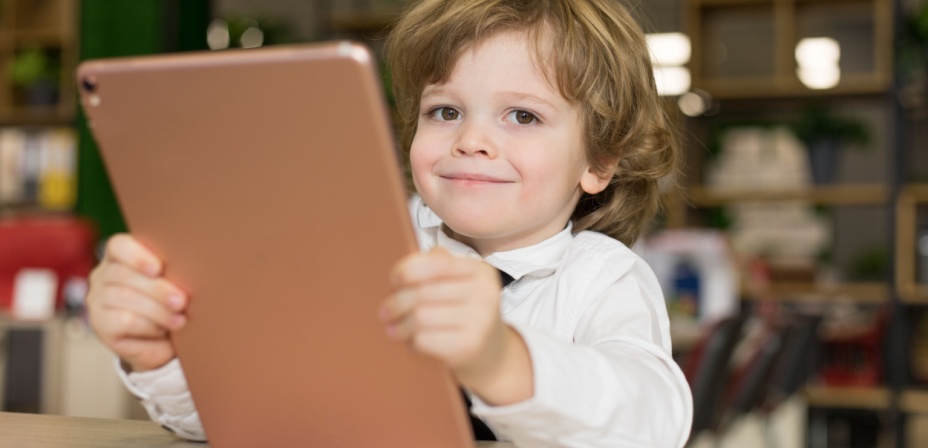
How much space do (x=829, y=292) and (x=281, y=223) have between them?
4887mm

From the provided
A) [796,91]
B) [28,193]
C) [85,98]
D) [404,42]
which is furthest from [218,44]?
[85,98]

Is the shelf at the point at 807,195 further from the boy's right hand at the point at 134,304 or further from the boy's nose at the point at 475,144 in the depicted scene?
the boy's right hand at the point at 134,304

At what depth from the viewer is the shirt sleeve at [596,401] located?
0.58m

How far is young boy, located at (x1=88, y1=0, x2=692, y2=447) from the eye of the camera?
0.56 meters

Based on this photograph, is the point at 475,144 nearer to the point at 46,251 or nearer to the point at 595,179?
the point at 595,179

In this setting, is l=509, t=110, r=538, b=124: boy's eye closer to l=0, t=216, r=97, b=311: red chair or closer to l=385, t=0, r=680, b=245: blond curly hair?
l=385, t=0, r=680, b=245: blond curly hair

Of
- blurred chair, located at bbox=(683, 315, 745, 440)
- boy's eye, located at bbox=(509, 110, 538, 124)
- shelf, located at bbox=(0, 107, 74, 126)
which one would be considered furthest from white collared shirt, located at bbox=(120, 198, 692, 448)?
shelf, located at bbox=(0, 107, 74, 126)

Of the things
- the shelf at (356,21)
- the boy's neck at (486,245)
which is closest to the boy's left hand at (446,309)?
the boy's neck at (486,245)

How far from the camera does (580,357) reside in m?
0.60

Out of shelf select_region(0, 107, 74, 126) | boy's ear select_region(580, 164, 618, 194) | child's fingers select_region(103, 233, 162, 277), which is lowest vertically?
shelf select_region(0, 107, 74, 126)

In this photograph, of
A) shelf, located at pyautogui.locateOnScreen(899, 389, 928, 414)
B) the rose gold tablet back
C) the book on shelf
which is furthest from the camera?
the book on shelf

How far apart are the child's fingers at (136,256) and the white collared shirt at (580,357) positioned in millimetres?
142

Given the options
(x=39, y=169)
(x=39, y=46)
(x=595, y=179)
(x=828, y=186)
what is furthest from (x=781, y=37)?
(x=595, y=179)

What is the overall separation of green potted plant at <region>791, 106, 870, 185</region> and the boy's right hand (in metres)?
4.76
